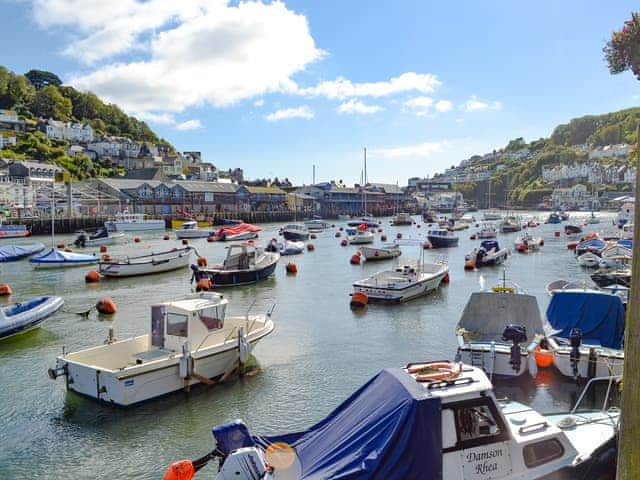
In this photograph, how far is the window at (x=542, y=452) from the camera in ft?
26.3

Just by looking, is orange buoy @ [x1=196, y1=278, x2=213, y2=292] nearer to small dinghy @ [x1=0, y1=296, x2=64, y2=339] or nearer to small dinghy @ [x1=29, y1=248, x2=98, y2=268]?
small dinghy @ [x1=0, y1=296, x2=64, y2=339]

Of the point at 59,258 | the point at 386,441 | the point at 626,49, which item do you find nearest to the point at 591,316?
the point at 626,49

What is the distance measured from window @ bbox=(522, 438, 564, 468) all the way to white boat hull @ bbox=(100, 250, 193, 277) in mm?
35899

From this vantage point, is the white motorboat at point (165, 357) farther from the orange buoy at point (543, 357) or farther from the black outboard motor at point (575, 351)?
the black outboard motor at point (575, 351)

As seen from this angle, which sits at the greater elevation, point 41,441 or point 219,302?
point 219,302

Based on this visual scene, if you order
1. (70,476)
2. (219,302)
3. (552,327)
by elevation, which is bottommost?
(70,476)

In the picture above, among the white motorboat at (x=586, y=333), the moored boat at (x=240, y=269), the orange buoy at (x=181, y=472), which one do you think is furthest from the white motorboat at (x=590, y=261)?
the orange buoy at (x=181, y=472)

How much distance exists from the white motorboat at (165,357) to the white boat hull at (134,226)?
243 feet

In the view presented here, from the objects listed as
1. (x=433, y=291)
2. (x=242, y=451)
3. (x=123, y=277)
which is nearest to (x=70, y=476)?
(x=242, y=451)

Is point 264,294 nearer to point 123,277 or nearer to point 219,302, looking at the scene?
point 123,277

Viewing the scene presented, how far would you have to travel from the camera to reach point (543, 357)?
15852 mm

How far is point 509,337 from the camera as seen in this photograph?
1565cm

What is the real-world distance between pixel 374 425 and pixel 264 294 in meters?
26.4

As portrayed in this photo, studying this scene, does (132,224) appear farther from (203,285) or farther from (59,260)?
(203,285)
